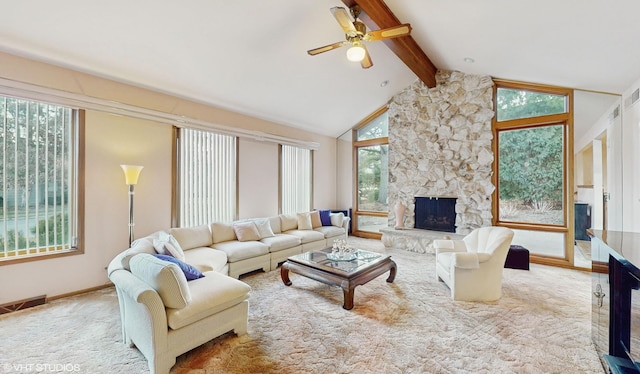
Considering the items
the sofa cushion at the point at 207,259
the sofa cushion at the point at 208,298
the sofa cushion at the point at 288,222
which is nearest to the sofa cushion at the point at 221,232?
the sofa cushion at the point at 207,259

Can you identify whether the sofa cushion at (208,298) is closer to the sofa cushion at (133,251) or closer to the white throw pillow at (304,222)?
the sofa cushion at (133,251)

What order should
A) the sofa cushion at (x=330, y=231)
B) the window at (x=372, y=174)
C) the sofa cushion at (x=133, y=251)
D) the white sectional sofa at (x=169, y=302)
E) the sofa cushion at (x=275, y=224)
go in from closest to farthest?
the white sectional sofa at (x=169, y=302) < the sofa cushion at (x=133, y=251) < the sofa cushion at (x=275, y=224) < the sofa cushion at (x=330, y=231) < the window at (x=372, y=174)

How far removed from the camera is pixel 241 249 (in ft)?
12.6

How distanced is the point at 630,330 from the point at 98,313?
14.8 feet

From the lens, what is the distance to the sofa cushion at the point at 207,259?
10.2 feet

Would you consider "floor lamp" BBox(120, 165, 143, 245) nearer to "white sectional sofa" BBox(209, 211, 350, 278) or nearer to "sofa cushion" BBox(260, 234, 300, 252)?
"white sectional sofa" BBox(209, 211, 350, 278)

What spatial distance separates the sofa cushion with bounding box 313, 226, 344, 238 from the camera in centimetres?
538

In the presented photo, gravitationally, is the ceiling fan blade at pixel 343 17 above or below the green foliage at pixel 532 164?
above

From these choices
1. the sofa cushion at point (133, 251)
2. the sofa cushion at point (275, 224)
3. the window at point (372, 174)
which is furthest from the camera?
the window at point (372, 174)

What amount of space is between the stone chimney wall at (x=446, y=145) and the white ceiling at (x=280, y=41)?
0.65 m

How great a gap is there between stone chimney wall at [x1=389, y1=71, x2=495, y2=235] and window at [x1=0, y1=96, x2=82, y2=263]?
5.66 m

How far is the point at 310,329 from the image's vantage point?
2.52 metres

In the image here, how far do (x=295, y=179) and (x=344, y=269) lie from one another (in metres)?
3.51

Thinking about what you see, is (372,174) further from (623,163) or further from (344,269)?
(623,163)
